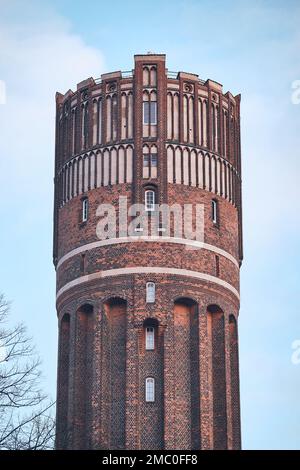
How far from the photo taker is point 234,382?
6869 centimetres

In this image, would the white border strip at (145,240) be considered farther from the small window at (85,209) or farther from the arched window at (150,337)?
the arched window at (150,337)

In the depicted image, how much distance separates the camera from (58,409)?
225 feet

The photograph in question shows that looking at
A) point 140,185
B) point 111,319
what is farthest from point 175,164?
point 111,319

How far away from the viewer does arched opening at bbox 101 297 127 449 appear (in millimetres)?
65375

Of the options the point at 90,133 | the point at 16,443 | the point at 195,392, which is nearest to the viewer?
the point at 16,443

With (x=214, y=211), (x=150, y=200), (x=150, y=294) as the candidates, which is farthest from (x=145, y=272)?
(x=214, y=211)

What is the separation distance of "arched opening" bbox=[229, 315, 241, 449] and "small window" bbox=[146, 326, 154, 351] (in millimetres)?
4327

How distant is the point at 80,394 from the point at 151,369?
358 cm

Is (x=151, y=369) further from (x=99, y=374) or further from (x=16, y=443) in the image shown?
(x=16, y=443)

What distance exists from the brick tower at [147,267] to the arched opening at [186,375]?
0.06 m

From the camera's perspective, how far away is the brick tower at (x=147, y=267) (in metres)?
65.8

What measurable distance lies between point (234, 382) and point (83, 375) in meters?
6.99

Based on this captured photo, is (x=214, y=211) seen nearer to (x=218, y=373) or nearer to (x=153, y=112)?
(x=153, y=112)

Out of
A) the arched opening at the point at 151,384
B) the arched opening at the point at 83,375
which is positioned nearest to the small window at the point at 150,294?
the arched opening at the point at 151,384
